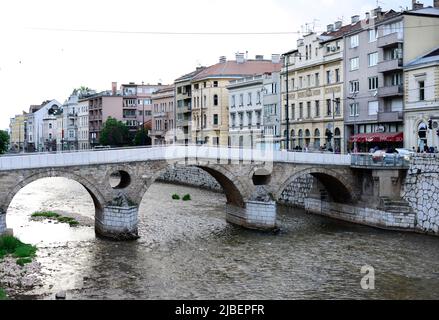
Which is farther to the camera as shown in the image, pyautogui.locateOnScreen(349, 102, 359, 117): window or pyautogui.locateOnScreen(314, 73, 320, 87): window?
pyautogui.locateOnScreen(314, 73, 320, 87): window

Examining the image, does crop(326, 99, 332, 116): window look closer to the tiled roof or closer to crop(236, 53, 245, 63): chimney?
the tiled roof

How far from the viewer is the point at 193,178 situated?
6334 cm

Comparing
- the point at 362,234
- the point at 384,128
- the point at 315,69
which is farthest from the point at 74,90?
the point at 362,234

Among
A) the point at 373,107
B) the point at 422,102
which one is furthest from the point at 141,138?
the point at 422,102

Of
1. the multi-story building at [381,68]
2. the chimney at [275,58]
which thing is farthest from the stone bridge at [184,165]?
the chimney at [275,58]

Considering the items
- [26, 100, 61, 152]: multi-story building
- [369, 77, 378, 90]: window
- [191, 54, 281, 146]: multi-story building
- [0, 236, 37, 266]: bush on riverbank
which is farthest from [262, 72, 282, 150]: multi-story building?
[26, 100, 61, 152]: multi-story building

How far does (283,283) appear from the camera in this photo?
75.0 feet

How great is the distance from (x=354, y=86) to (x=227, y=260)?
2516 cm

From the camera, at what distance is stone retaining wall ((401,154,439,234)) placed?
106 ft

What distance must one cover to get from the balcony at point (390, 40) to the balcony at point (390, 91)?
293 centimetres

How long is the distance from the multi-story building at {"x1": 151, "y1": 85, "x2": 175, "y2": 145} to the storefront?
119ft

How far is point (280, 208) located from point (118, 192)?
15.7 m

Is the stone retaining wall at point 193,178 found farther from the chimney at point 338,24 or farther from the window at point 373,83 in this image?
the chimney at point 338,24

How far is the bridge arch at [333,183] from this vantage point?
120 ft
